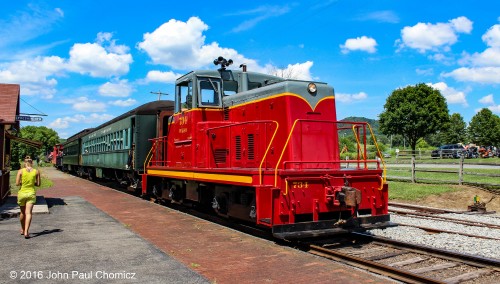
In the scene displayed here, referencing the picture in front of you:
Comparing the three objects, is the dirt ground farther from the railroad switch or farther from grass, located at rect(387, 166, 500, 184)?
the railroad switch

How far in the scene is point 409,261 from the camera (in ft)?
19.8

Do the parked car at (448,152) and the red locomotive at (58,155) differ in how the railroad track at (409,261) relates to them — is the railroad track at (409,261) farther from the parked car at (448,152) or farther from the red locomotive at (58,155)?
the red locomotive at (58,155)

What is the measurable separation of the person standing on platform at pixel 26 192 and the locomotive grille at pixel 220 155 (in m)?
3.73

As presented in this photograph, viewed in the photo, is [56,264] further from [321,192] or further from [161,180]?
[161,180]

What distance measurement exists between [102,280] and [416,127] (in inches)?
1778

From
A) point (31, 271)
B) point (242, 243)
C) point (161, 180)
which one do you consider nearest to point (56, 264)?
point (31, 271)

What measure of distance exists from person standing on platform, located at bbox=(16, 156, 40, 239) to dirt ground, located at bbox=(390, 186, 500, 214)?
40.1 feet

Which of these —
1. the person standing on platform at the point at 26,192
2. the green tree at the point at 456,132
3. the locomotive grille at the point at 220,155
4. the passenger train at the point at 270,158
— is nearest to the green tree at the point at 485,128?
the green tree at the point at 456,132

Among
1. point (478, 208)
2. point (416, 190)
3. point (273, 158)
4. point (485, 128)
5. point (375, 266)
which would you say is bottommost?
point (478, 208)

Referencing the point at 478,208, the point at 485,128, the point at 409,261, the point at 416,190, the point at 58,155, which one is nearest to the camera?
the point at 409,261

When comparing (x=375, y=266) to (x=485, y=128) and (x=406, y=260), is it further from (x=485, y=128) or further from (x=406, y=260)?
(x=485, y=128)

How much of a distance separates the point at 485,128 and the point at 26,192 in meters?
73.0

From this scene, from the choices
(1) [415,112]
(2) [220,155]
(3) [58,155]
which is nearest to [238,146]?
(2) [220,155]

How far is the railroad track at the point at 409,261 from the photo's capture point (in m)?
5.25
